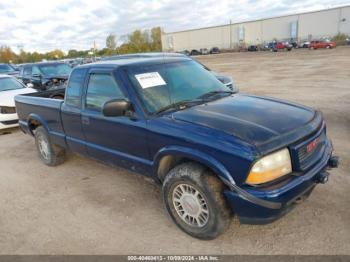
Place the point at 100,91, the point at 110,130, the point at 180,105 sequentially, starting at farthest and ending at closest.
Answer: the point at 100,91
the point at 110,130
the point at 180,105

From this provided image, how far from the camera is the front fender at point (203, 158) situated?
2715 mm

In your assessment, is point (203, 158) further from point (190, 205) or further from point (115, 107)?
point (115, 107)

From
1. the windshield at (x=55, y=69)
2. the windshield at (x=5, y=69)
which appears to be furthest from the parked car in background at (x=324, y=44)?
the windshield at (x=55, y=69)

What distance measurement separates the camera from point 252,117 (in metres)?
3.10

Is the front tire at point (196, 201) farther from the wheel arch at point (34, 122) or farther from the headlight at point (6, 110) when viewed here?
the headlight at point (6, 110)

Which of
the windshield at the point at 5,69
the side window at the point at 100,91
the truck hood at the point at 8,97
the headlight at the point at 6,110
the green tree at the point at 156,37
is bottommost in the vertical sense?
the headlight at the point at 6,110

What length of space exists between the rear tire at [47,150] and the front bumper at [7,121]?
3.16 m

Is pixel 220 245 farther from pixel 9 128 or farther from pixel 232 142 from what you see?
pixel 9 128

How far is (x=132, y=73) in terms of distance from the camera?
143 inches

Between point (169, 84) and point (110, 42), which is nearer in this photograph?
point (169, 84)

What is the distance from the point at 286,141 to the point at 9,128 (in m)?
8.30

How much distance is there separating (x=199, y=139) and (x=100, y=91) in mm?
1757

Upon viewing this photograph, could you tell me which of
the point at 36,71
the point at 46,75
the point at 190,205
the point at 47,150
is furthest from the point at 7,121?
the point at 190,205

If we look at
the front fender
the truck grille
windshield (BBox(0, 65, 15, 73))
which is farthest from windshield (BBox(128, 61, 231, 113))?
windshield (BBox(0, 65, 15, 73))
